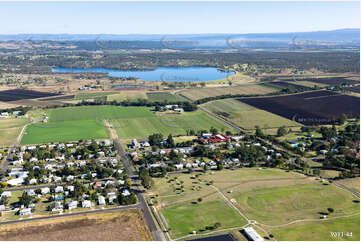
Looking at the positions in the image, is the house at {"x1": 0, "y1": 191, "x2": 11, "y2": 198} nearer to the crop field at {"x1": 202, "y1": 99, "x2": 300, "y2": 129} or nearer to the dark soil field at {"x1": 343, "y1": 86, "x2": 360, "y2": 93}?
the crop field at {"x1": 202, "y1": 99, "x2": 300, "y2": 129}

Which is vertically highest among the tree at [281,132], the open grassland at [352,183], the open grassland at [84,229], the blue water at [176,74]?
the blue water at [176,74]

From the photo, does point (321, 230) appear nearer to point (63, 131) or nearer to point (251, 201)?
point (251, 201)

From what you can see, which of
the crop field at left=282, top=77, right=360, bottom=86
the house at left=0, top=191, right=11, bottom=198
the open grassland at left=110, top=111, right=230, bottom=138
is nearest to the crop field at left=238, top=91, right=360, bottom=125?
the open grassland at left=110, top=111, right=230, bottom=138

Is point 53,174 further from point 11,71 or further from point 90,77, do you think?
point 11,71

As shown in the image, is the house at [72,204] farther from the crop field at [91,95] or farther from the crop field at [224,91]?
the crop field at [224,91]

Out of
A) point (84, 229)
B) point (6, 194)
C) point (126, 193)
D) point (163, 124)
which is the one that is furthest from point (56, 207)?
point (163, 124)

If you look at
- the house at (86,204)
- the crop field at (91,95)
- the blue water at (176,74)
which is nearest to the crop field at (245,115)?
the crop field at (91,95)
